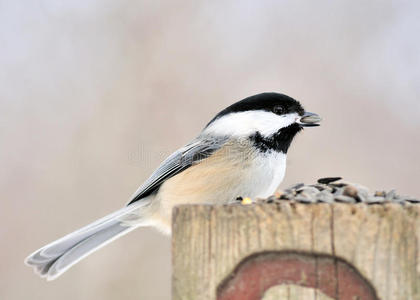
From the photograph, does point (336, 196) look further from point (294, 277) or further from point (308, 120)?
point (308, 120)

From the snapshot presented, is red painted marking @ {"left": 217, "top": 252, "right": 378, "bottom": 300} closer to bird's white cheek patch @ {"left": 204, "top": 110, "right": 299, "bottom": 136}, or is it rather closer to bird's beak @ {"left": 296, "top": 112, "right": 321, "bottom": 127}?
bird's white cheek patch @ {"left": 204, "top": 110, "right": 299, "bottom": 136}

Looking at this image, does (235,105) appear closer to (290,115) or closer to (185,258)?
(290,115)

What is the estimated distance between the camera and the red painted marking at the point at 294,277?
55.6 inches

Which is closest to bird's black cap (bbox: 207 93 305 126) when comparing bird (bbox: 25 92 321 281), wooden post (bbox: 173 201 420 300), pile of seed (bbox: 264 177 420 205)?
bird (bbox: 25 92 321 281)

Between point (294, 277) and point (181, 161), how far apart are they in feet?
4.09

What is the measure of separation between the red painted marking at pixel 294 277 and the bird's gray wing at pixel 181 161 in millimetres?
1131

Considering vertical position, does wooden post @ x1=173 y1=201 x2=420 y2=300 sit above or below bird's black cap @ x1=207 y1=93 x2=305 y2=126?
below

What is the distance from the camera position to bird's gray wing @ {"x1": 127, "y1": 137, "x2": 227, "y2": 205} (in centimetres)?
256

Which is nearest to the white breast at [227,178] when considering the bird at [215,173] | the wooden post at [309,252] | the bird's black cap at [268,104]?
the bird at [215,173]

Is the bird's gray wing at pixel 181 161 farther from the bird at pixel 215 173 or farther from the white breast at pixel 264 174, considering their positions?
the white breast at pixel 264 174

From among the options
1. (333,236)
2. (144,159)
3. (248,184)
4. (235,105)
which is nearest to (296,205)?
(333,236)

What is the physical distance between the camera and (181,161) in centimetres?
260

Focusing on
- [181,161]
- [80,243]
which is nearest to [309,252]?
[181,161]

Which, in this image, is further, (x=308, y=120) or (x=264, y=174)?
(x=308, y=120)
